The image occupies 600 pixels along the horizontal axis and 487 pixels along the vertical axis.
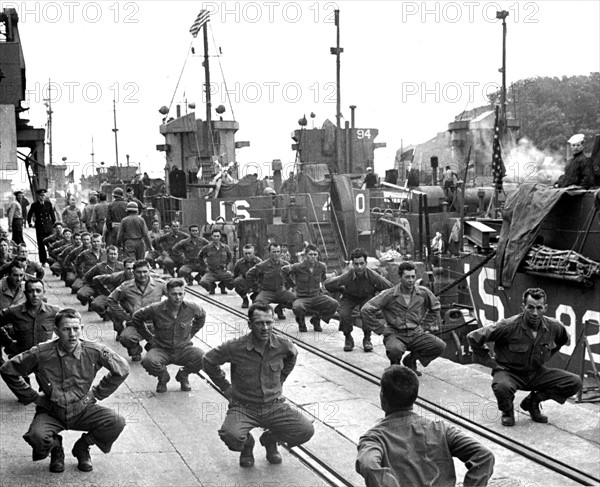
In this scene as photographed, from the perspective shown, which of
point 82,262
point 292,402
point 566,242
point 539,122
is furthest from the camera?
point 539,122

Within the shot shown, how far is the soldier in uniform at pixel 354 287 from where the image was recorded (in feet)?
46.6

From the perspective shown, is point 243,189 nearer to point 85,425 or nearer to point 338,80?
point 338,80

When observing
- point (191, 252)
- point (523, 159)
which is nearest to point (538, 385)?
point (191, 252)

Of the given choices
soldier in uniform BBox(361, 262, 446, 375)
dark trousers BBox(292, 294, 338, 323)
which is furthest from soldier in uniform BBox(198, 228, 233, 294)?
soldier in uniform BBox(361, 262, 446, 375)

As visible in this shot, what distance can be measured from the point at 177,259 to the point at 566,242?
1177 centimetres

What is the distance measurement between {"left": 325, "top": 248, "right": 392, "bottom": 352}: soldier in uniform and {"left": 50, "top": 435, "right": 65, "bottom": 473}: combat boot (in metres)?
6.32

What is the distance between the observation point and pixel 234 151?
140 ft

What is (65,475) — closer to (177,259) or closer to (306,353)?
(306,353)

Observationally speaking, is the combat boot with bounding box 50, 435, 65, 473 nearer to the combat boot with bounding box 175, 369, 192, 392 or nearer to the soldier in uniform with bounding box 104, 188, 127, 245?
the combat boot with bounding box 175, 369, 192, 392

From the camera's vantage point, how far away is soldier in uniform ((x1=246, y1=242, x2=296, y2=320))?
17.2 metres

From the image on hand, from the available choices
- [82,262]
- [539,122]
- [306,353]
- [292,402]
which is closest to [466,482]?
[292,402]

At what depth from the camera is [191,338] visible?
11883 mm

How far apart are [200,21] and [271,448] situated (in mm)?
26259

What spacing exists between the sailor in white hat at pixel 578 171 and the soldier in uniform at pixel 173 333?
6152 millimetres
